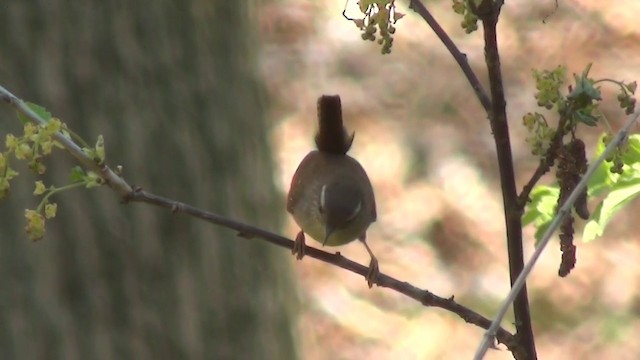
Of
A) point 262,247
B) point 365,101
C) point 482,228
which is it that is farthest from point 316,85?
point 262,247

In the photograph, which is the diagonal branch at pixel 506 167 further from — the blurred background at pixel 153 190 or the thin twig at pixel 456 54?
the blurred background at pixel 153 190

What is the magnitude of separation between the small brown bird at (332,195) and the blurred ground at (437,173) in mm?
2512

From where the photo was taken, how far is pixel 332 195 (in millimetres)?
2375

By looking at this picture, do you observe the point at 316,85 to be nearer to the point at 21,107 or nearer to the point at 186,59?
the point at 186,59

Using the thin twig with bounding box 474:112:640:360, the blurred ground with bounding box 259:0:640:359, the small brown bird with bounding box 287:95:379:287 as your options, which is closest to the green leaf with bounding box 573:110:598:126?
the thin twig with bounding box 474:112:640:360

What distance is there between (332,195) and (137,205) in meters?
0.65

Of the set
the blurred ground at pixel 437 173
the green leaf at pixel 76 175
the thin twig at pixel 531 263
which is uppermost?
the blurred ground at pixel 437 173

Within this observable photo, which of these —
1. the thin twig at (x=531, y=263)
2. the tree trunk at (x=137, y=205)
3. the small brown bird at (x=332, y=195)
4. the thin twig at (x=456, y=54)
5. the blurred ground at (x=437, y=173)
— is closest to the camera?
the thin twig at (x=531, y=263)

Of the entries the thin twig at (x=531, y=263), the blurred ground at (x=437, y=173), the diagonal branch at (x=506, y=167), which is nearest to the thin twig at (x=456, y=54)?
the diagonal branch at (x=506, y=167)

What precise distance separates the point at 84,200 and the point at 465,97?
3780 mm

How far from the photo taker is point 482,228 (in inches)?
219

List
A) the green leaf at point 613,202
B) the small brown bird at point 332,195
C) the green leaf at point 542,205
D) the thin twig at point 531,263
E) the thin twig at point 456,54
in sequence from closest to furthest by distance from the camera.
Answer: the thin twig at point 531,263, the thin twig at point 456,54, the green leaf at point 613,202, the green leaf at point 542,205, the small brown bird at point 332,195

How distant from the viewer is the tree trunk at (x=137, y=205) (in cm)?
268

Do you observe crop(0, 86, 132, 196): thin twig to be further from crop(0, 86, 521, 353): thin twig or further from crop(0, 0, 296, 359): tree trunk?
crop(0, 0, 296, 359): tree trunk
